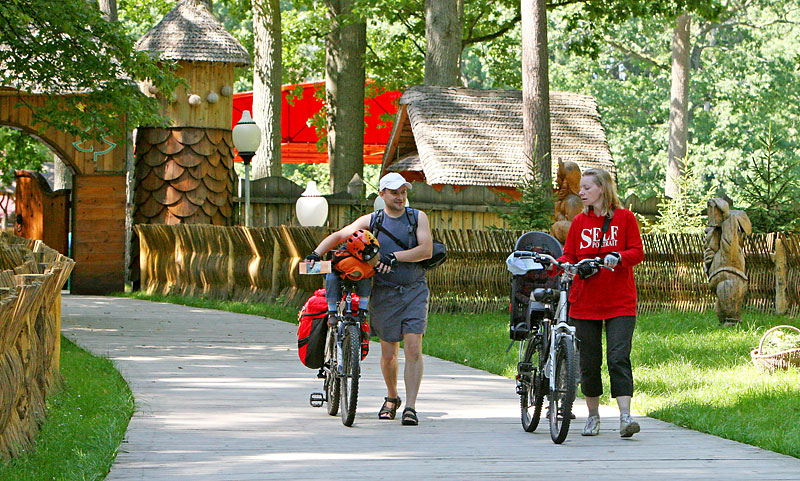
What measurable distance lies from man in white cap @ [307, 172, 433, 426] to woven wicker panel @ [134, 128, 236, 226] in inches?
592

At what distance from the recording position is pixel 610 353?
8.10 metres

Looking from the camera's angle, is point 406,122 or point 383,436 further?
point 406,122

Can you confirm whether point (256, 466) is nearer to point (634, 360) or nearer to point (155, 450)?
point (155, 450)

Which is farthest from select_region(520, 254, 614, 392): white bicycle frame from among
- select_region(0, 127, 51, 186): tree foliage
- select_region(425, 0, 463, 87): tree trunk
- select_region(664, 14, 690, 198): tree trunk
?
select_region(664, 14, 690, 198): tree trunk

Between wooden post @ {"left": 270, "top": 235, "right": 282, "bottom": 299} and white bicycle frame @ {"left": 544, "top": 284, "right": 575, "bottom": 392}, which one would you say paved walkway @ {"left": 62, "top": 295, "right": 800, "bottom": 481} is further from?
wooden post @ {"left": 270, "top": 235, "right": 282, "bottom": 299}

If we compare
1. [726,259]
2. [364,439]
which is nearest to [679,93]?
[726,259]

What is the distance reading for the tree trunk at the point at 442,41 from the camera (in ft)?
83.7

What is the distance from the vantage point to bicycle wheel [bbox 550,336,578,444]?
302 inches

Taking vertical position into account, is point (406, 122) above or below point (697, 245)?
above

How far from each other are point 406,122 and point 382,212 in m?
Result: 19.2

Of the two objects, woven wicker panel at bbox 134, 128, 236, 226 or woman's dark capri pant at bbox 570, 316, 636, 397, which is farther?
woven wicker panel at bbox 134, 128, 236, 226

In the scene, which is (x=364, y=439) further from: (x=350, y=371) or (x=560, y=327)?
(x=560, y=327)

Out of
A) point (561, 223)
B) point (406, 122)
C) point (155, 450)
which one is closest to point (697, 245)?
point (561, 223)

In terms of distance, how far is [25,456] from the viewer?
6.76m
